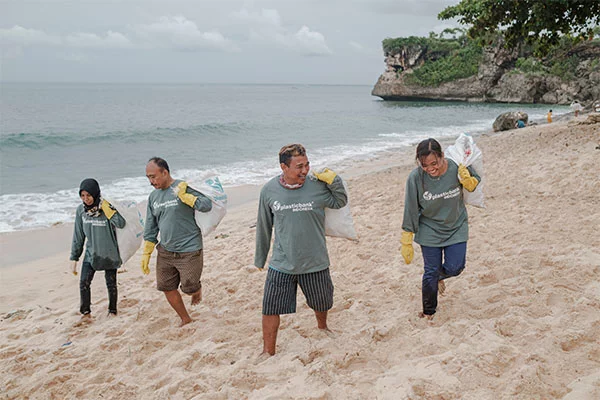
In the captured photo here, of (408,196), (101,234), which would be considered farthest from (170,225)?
(408,196)

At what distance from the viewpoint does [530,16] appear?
37.0 ft

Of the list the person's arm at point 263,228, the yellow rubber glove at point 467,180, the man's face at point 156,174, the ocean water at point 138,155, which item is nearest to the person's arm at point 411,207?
the yellow rubber glove at point 467,180

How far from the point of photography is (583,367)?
2.59 metres

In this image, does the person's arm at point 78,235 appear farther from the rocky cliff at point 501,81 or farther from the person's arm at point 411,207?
the rocky cliff at point 501,81

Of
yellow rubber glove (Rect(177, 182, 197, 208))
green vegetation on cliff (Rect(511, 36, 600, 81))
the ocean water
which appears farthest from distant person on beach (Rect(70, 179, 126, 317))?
green vegetation on cliff (Rect(511, 36, 600, 81))

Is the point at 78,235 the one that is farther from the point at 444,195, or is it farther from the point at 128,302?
the point at 444,195

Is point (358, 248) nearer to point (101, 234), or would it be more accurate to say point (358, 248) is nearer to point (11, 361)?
point (101, 234)

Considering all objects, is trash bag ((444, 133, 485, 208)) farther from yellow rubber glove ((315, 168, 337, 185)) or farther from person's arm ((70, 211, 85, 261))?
person's arm ((70, 211, 85, 261))

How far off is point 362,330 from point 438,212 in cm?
108

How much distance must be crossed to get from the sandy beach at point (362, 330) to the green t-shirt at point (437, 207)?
0.66 meters

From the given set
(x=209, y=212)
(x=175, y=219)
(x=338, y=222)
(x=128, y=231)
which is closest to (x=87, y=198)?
(x=128, y=231)

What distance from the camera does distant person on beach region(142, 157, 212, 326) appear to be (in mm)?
3836

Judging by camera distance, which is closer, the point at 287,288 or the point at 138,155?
the point at 287,288

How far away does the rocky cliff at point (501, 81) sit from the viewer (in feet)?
171
